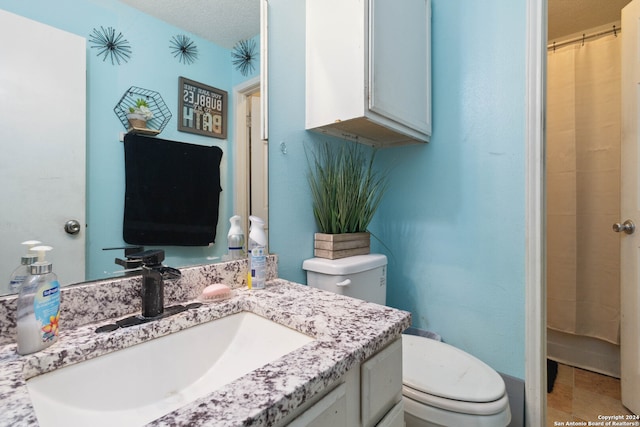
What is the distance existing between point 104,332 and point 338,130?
1025mm

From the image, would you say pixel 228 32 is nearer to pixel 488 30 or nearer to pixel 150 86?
pixel 150 86

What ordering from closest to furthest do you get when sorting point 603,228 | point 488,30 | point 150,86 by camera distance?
1. point 150,86
2. point 488,30
3. point 603,228

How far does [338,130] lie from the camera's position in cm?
122

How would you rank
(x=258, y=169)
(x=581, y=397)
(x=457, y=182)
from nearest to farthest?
(x=258, y=169), (x=457, y=182), (x=581, y=397)

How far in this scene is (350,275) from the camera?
1083 mm

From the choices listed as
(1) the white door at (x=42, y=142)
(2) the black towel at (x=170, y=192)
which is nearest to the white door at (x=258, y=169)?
(2) the black towel at (x=170, y=192)

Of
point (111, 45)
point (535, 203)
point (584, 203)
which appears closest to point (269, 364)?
point (111, 45)

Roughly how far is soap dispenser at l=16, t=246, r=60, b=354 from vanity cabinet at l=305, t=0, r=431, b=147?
0.89m

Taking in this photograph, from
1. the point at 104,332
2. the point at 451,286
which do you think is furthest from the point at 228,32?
the point at 451,286

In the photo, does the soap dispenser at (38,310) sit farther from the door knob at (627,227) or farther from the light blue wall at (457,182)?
the door knob at (627,227)

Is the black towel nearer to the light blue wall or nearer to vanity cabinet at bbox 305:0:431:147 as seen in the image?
the light blue wall

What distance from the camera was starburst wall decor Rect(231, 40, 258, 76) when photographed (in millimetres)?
921

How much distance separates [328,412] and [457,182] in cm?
115

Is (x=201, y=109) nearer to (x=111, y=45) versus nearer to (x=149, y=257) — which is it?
(x=111, y=45)
